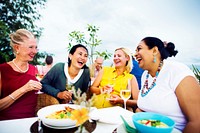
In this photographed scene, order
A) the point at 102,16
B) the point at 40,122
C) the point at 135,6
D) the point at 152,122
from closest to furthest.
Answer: the point at 152,122 < the point at 40,122 < the point at 135,6 < the point at 102,16

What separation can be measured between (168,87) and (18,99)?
4.48 ft

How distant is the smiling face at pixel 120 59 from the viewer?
254 cm

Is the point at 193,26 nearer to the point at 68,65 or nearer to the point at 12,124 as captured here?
the point at 68,65

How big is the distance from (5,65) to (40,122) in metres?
0.86

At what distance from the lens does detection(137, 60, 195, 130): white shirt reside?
1.33 metres

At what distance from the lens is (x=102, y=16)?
6.34m

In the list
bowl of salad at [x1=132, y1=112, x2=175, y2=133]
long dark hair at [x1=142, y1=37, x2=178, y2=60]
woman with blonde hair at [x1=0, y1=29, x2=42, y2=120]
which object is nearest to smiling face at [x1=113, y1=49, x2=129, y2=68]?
long dark hair at [x1=142, y1=37, x2=178, y2=60]

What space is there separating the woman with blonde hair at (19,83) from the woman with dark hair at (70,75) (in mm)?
387

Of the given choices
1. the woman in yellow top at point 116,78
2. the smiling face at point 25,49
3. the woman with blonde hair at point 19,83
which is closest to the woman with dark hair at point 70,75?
the woman in yellow top at point 116,78

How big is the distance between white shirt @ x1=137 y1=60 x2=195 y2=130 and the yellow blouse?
865 mm

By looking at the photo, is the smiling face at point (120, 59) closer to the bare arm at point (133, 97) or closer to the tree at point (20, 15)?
the bare arm at point (133, 97)

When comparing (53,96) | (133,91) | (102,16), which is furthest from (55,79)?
(102,16)

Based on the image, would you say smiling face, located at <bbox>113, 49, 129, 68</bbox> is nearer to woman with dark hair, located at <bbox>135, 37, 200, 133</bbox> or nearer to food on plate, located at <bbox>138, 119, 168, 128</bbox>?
woman with dark hair, located at <bbox>135, 37, 200, 133</bbox>

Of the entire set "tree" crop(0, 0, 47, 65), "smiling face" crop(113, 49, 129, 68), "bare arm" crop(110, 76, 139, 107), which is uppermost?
"tree" crop(0, 0, 47, 65)
